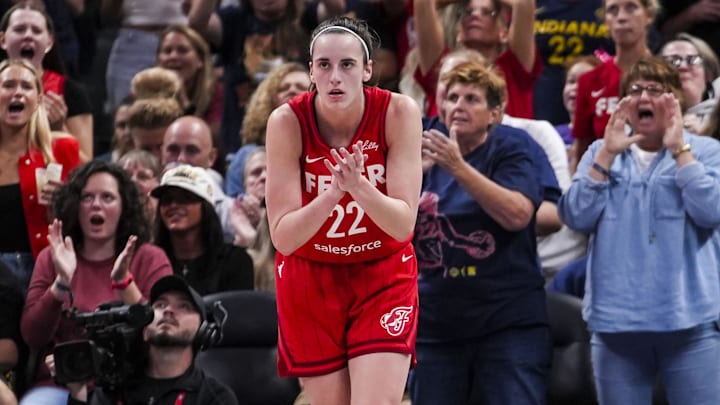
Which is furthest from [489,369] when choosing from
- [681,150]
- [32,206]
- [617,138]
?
[32,206]

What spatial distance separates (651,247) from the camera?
592 cm

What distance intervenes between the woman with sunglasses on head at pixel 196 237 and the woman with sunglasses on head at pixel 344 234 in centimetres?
218

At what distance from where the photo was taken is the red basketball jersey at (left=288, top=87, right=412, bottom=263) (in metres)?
4.72

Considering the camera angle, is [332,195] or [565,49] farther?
[565,49]

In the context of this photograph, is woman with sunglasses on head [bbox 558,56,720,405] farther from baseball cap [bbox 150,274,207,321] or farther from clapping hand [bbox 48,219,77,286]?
clapping hand [bbox 48,219,77,286]

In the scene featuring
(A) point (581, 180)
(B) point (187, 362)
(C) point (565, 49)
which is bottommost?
(B) point (187, 362)

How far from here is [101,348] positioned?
5.92 metres

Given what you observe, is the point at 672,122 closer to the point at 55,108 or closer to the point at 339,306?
the point at 339,306

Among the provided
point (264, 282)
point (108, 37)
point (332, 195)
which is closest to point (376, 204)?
point (332, 195)

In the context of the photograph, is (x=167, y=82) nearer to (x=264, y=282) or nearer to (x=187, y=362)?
(x=264, y=282)

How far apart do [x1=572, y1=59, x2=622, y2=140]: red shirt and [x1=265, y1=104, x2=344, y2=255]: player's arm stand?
330 cm

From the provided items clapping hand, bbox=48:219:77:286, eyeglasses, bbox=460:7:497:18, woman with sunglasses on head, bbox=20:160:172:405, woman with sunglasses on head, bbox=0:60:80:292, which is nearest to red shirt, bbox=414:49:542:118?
eyeglasses, bbox=460:7:497:18

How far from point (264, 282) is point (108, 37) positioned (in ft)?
14.0

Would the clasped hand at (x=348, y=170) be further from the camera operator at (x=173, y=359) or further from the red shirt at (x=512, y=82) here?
the red shirt at (x=512, y=82)
